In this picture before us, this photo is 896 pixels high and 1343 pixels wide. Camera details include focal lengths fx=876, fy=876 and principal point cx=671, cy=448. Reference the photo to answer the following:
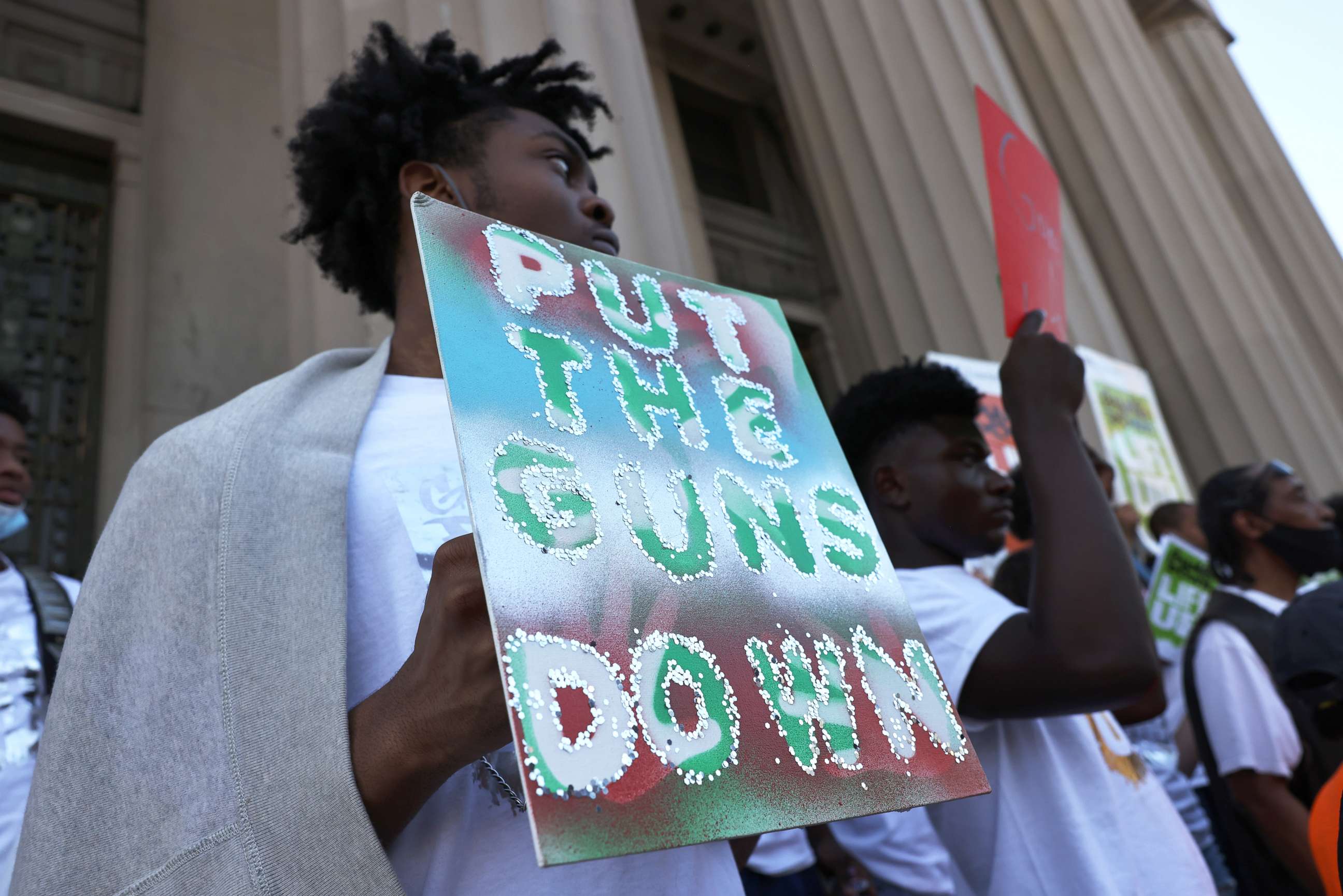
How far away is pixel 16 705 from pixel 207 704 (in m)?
1.18

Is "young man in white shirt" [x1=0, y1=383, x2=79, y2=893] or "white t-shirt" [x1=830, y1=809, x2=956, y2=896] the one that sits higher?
"young man in white shirt" [x1=0, y1=383, x2=79, y2=893]

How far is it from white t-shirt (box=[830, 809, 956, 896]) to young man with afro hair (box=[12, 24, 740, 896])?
134 cm

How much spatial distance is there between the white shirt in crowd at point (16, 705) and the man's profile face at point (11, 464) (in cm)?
38

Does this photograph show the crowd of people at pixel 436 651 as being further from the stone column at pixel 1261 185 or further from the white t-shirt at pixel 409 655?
the stone column at pixel 1261 185

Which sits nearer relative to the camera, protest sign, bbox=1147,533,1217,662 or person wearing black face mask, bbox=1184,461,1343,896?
person wearing black face mask, bbox=1184,461,1343,896

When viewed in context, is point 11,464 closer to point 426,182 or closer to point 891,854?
point 426,182

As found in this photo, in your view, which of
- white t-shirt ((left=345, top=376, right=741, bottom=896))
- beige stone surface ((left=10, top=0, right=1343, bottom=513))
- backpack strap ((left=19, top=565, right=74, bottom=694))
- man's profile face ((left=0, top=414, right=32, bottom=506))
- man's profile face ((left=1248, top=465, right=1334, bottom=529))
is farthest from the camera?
beige stone surface ((left=10, top=0, right=1343, bottom=513))

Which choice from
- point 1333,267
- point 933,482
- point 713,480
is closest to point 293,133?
point 933,482

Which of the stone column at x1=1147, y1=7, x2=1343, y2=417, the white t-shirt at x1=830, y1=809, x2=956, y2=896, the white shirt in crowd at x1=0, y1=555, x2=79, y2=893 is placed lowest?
the white t-shirt at x1=830, y1=809, x2=956, y2=896

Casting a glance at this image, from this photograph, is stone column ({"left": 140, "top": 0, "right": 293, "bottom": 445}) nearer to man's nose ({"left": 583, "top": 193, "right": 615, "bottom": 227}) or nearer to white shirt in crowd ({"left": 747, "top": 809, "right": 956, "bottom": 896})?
man's nose ({"left": 583, "top": 193, "right": 615, "bottom": 227})

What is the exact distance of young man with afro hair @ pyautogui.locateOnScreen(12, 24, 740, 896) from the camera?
26.5 inches

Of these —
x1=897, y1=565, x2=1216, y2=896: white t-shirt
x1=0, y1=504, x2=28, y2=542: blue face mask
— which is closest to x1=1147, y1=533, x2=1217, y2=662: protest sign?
x1=897, y1=565, x2=1216, y2=896: white t-shirt

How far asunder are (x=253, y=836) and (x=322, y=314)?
2.13 metres

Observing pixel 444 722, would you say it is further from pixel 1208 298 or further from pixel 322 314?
pixel 1208 298
